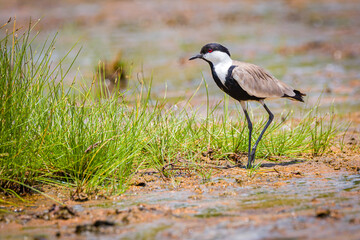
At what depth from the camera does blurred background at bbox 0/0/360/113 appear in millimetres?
10766

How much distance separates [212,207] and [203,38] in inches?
481

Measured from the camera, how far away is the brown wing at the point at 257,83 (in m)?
5.55

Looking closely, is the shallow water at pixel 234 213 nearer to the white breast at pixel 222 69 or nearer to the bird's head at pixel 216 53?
the white breast at pixel 222 69

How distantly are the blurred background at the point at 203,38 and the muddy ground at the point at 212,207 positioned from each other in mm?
2409

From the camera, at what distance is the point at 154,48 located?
15.0 m

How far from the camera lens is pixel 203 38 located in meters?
16.1

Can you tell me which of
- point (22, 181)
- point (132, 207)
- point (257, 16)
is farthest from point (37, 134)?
point (257, 16)

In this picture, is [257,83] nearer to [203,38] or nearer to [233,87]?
[233,87]

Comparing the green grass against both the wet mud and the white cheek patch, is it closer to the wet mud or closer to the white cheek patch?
the wet mud

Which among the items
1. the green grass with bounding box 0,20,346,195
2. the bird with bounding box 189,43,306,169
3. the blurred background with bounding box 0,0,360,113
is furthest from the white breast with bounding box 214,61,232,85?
the blurred background with bounding box 0,0,360,113

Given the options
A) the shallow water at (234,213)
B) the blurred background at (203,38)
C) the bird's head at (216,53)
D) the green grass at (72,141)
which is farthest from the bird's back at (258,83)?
the blurred background at (203,38)

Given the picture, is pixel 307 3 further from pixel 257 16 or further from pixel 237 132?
pixel 237 132

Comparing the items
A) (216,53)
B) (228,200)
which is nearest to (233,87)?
(216,53)

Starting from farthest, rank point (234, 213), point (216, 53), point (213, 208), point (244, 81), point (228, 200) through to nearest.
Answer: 1. point (216, 53)
2. point (244, 81)
3. point (228, 200)
4. point (213, 208)
5. point (234, 213)
